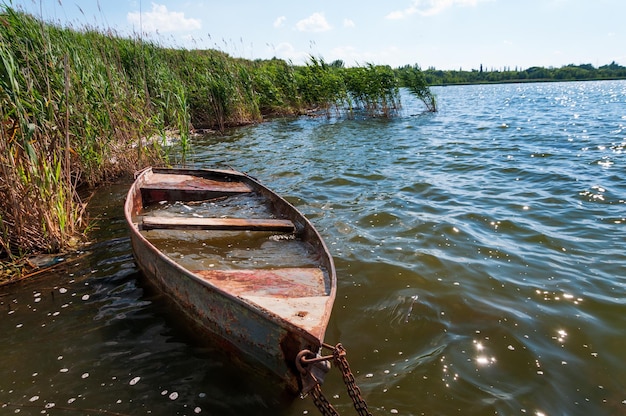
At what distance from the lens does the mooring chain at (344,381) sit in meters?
2.02

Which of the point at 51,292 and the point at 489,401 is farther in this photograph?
the point at 51,292

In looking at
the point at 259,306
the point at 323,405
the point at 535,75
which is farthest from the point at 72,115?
the point at 535,75

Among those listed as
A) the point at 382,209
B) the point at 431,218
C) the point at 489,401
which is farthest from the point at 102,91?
the point at 489,401

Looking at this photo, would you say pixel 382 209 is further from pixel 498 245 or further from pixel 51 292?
pixel 51 292

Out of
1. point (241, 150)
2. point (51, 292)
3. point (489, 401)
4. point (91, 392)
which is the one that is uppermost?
point (241, 150)

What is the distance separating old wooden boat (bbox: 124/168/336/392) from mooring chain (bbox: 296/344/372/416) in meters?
0.05

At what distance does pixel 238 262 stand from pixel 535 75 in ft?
261

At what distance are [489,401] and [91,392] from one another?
2.63 m

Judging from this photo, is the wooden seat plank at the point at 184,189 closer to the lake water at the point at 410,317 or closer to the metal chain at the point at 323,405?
the lake water at the point at 410,317

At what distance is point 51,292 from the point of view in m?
3.85

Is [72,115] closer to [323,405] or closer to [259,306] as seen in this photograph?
[259,306]

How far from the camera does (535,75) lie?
225 ft

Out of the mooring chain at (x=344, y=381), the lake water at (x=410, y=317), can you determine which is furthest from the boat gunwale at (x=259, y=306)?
the lake water at (x=410, y=317)

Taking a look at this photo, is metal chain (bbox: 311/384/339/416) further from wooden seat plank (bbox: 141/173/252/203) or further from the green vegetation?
wooden seat plank (bbox: 141/173/252/203)
